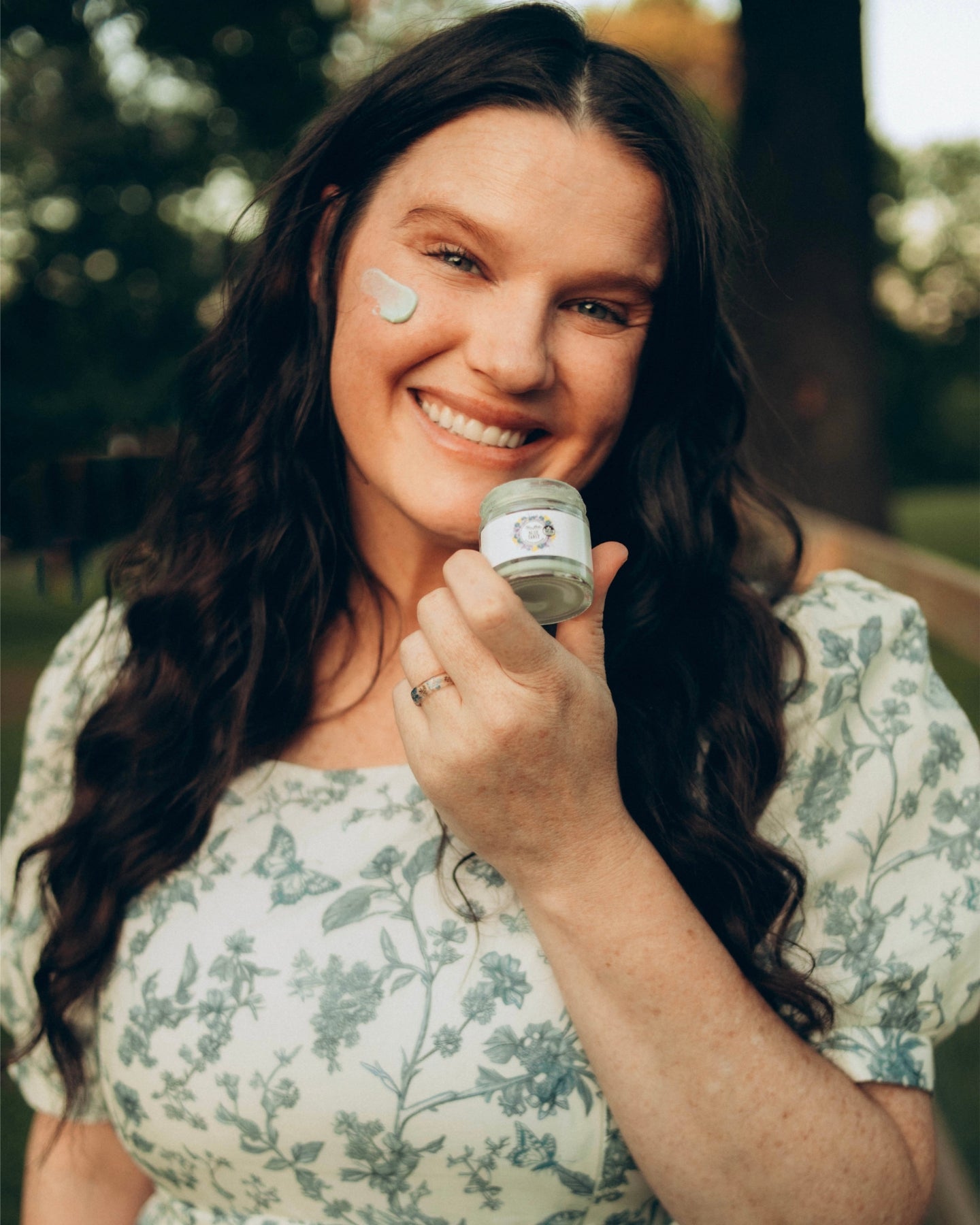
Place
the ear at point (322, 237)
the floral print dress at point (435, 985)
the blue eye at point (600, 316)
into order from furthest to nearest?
1. the ear at point (322, 237)
2. the blue eye at point (600, 316)
3. the floral print dress at point (435, 985)

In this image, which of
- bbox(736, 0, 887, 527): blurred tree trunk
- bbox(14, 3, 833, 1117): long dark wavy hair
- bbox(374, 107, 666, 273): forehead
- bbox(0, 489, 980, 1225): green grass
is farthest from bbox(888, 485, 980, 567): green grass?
bbox(374, 107, 666, 273): forehead

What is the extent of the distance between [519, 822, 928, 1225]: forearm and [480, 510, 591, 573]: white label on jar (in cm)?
35

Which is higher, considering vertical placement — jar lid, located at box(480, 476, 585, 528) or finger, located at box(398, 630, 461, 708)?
jar lid, located at box(480, 476, 585, 528)

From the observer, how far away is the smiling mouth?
145 centimetres

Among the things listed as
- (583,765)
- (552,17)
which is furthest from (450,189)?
(583,765)

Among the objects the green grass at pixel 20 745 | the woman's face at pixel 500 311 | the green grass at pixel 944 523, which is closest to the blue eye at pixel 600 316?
the woman's face at pixel 500 311

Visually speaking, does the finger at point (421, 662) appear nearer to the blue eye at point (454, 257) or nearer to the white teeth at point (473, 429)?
the white teeth at point (473, 429)

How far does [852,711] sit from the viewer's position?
153 cm

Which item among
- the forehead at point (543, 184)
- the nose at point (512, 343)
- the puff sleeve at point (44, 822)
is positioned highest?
the forehead at point (543, 184)

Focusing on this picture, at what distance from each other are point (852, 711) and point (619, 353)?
0.62 m

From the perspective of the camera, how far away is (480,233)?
1415 millimetres

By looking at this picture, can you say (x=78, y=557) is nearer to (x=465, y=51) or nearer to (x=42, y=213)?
(x=465, y=51)

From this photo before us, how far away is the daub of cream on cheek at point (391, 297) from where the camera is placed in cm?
146

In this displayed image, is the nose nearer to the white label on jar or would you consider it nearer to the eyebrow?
the eyebrow
